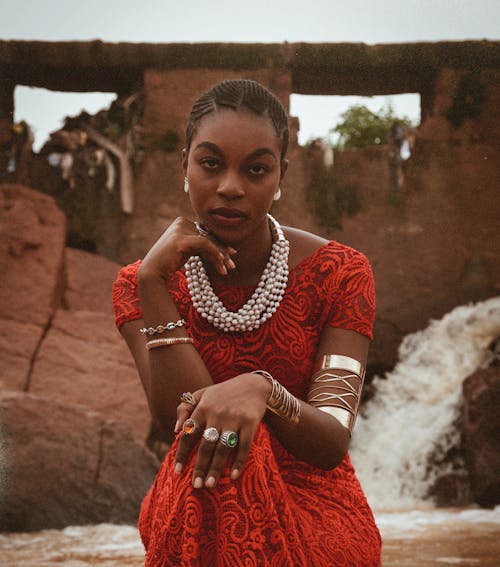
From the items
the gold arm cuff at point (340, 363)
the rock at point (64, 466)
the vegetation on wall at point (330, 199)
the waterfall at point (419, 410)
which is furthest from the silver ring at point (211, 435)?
the vegetation on wall at point (330, 199)

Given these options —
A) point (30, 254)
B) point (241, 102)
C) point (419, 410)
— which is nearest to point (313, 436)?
point (241, 102)

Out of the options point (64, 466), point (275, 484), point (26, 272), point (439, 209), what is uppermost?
point (439, 209)

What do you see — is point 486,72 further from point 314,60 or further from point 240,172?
point 240,172

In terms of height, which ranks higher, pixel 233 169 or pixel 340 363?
pixel 233 169

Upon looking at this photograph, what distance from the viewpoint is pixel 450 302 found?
30.6 feet

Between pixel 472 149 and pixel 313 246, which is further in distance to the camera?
pixel 472 149

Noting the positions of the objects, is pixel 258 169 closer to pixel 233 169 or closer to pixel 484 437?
pixel 233 169

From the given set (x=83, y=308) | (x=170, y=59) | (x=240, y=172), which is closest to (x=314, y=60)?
(x=170, y=59)

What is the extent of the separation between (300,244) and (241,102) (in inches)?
20.4

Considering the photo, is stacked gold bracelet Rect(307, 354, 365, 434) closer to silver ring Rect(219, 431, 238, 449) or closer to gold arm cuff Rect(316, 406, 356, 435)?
gold arm cuff Rect(316, 406, 356, 435)

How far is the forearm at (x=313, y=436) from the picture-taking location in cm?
204

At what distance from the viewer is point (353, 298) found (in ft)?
7.70

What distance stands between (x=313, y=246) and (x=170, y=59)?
7091 mm

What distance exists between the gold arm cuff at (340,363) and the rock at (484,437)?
456 cm
